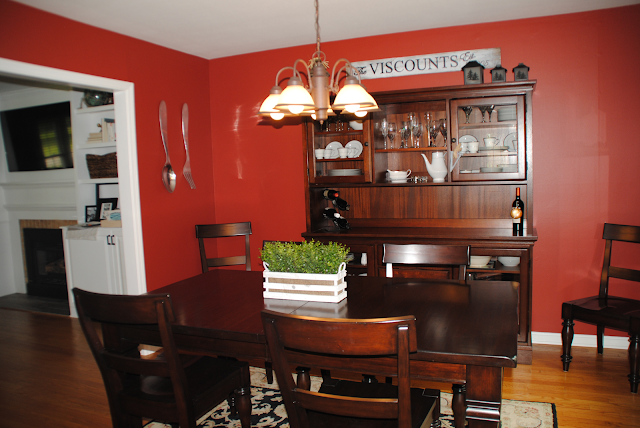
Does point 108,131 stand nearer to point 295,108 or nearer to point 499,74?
point 295,108

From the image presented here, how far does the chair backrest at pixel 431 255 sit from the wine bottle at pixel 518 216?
97cm

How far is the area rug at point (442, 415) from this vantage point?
2.53 m

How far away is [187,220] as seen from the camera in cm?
423

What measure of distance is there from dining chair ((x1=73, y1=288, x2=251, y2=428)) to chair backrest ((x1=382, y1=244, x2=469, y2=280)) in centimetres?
107

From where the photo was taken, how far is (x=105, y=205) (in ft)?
15.4

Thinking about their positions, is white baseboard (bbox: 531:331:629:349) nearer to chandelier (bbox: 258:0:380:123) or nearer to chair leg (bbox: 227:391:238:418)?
chair leg (bbox: 227:391:238:418)

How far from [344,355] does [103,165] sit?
3912 mm

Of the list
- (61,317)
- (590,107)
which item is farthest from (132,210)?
(590,107)

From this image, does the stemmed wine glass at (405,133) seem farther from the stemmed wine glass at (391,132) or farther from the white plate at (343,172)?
the white plate at (343,172)

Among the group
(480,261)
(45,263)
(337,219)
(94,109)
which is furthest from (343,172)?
(45,263)

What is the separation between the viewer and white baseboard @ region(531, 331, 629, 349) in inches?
137

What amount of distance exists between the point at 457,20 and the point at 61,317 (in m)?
4.74

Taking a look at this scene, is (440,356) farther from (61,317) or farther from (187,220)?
(61,317)

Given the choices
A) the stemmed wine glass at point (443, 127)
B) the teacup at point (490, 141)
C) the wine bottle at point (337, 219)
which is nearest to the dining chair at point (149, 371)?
the wine bottle at point (337, 219)
